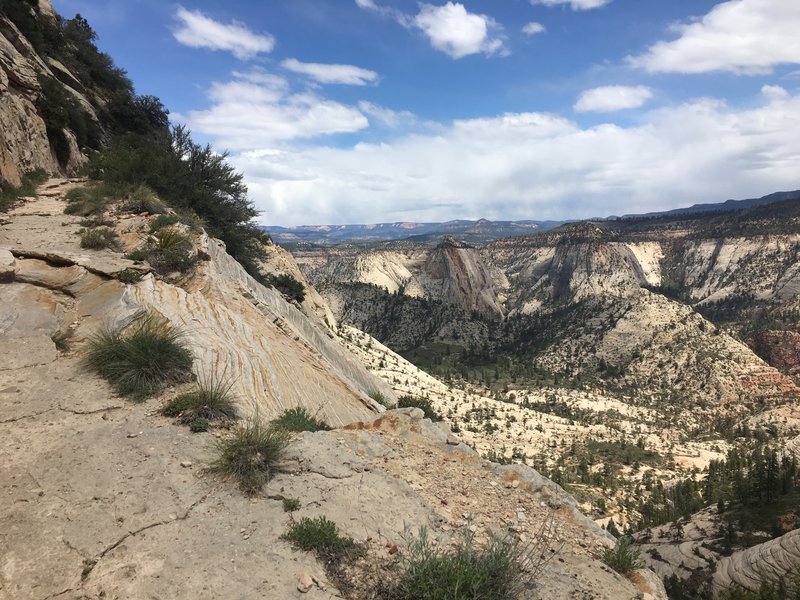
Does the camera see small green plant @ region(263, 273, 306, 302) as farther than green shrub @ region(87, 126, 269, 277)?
Yes

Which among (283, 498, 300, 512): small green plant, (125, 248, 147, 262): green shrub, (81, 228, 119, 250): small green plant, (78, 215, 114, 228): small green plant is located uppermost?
(78, 215, 114, 228): small green plant

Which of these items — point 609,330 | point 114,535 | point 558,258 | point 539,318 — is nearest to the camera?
point 114,535

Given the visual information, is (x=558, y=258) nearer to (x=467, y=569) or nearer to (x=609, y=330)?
(x=609, y=330)

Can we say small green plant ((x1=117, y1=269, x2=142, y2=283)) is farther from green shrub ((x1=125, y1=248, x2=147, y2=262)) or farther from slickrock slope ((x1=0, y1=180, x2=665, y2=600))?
green shrub ((x1=125, y1=248, x2=147, y2=262))

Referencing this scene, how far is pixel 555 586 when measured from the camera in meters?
5.10

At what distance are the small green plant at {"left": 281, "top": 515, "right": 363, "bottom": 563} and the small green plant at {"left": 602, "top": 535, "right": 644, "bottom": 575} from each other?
342cm

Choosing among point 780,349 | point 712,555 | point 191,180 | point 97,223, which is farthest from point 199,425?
point 780,349

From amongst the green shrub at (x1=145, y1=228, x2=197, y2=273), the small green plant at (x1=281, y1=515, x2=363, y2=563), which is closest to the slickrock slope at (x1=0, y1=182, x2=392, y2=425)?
the green shrub at (x1=145, y1=228, x2=197, y2=273)

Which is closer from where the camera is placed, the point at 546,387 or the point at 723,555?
the point at 723,555

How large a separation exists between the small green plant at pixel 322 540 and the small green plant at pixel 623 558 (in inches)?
135

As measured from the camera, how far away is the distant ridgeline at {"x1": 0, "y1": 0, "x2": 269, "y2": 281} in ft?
61.5

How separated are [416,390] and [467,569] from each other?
46.9 meters

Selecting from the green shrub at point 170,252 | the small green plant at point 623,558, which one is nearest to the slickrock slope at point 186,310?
the green shrub at point 170,252

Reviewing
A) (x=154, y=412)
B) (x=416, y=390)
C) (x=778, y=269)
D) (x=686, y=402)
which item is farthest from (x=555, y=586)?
(x=778, y=269)
